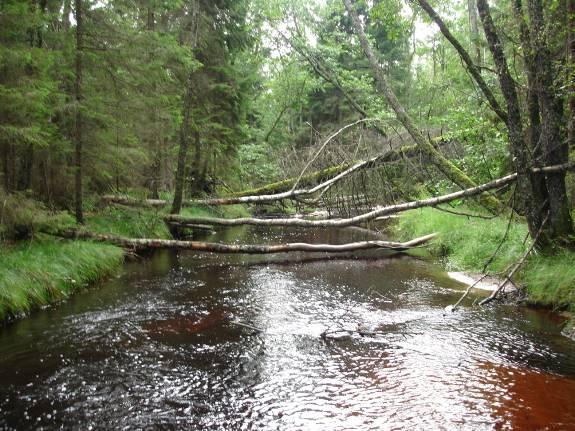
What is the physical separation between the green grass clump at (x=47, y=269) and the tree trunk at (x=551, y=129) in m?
8.51

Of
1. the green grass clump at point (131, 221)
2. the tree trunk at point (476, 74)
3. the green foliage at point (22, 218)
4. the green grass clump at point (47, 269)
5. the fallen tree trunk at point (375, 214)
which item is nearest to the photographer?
Result: the green grass clump at point (47, 269)

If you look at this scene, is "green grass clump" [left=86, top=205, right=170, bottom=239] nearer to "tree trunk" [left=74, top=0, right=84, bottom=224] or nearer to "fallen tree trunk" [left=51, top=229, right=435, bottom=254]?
"fallen tree trunk" [left=51, top=229, right=435, bottom=254]

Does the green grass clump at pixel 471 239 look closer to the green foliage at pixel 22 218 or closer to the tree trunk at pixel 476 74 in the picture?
the tree trunk at pixel 476 74

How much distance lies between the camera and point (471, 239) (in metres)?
11.5

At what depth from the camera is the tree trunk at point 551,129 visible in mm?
7363

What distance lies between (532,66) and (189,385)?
7.22 metres

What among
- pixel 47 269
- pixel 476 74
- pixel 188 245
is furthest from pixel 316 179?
pixel 47 269

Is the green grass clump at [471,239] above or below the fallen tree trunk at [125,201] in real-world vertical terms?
below

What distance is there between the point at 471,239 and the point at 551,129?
4.42m

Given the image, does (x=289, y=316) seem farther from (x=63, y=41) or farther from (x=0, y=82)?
(x=63, y=41)

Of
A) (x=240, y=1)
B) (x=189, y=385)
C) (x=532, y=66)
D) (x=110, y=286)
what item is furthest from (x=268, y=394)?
(x=240, y=1)

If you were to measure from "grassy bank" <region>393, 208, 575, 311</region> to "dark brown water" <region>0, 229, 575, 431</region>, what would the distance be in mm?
551

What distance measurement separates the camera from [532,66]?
7676mm

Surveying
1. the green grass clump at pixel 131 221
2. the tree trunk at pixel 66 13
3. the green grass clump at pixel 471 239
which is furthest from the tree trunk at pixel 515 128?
the tree trunk at pixel 66 13
